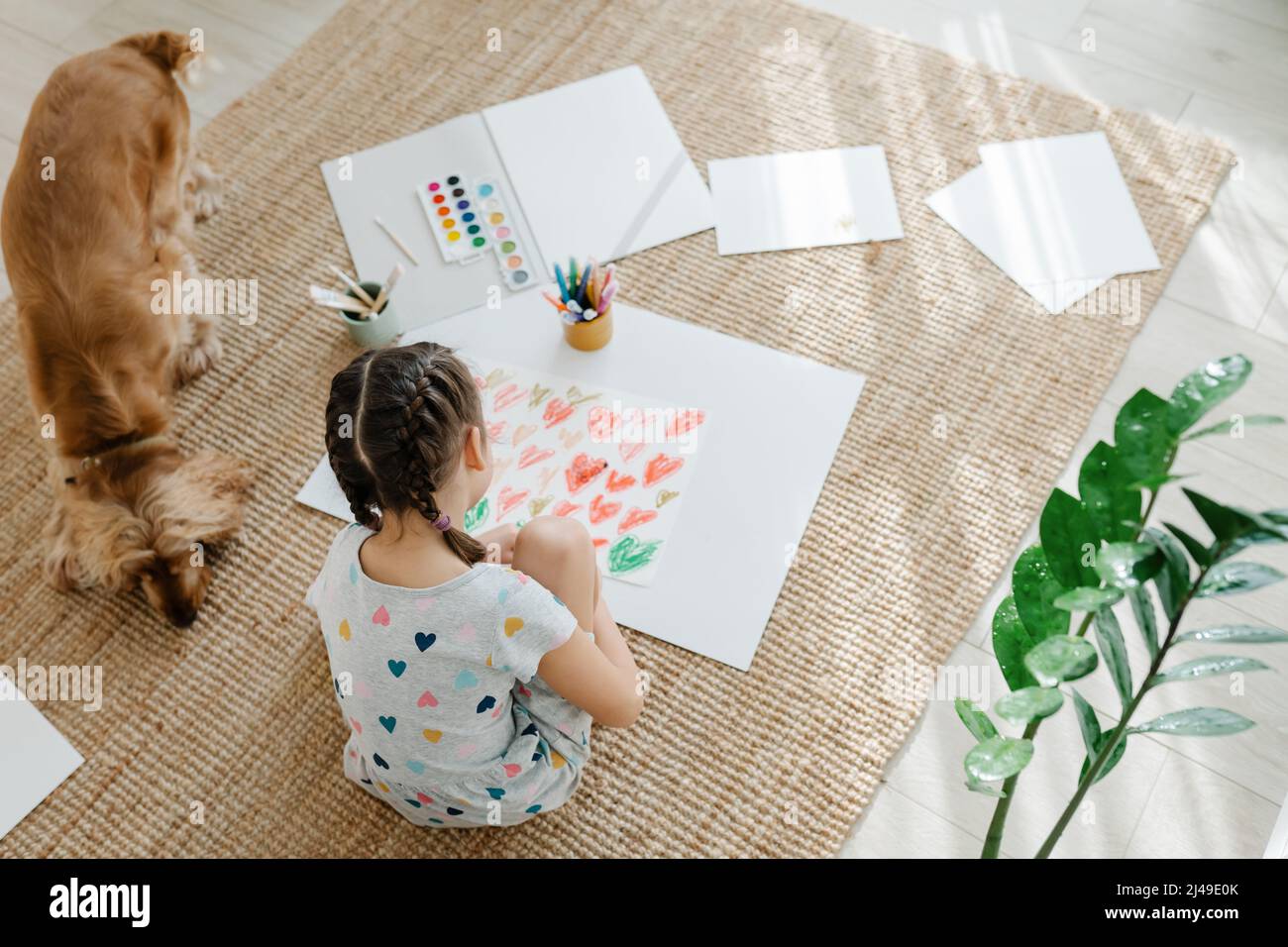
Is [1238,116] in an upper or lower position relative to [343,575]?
upper

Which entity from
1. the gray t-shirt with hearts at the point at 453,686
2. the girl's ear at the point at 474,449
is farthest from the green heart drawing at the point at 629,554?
the girl's ear at the point at 474,449

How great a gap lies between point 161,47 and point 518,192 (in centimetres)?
60

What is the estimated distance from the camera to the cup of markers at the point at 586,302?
1511mm

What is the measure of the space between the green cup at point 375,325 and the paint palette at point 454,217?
0.16 meters

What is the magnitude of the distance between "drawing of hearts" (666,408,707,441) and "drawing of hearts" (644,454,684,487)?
4cm

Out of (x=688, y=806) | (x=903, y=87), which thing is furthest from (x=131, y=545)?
(x=903, y=87)

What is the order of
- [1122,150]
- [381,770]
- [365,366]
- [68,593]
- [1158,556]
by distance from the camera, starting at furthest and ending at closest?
[1122,150]
[68,593]
[381,770]
[365,366]
[1158,556]

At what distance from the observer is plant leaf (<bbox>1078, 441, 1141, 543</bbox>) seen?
2.08 ft

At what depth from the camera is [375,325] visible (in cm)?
161

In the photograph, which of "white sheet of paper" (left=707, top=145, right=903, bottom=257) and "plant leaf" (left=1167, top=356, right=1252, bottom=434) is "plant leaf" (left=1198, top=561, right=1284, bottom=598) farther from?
"white sheet of paper" (left=707, top=145, right=903, bottom=257)

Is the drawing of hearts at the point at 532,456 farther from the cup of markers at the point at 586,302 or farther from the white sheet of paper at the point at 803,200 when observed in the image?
the white sheet of paper at the point at 803,200

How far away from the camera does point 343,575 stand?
1.02 m
